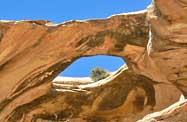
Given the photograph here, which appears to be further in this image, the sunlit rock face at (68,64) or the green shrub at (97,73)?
the green shrub at (97,73)

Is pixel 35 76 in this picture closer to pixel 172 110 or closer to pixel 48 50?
pixel 48 50

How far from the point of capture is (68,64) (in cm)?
1670

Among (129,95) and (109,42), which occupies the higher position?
(109,42)

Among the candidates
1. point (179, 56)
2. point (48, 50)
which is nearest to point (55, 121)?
point (48, 50)

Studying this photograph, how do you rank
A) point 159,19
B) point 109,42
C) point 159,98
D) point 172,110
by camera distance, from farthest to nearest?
point 159,98, point 109,42, point 159,19, point 172,110

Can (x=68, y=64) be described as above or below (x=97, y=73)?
above

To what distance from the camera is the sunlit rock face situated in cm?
1620

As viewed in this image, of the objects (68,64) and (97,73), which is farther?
(97,73)

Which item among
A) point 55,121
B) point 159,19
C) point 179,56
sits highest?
point 159,19

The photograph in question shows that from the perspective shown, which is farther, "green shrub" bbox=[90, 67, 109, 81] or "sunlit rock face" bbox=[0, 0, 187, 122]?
"green shrub" bbox=[90, 67, 109, 81]

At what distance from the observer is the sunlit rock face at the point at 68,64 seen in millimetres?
16203

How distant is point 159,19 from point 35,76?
→ 4.72 metres

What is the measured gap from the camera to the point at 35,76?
16672 mm

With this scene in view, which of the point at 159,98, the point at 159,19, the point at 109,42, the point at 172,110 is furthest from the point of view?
the point at 159,98
